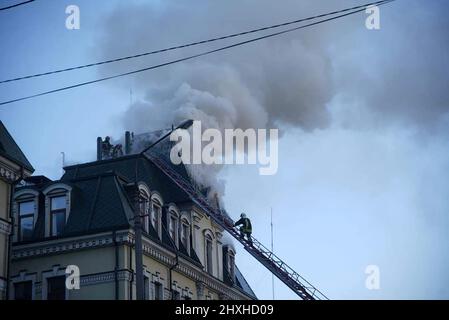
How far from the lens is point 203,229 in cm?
4088

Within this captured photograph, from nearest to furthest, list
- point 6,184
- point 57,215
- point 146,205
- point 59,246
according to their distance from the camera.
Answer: point 6,184 → point 59,246 → point 57,215 → point 146,205

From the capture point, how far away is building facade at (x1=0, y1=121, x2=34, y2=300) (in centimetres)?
3111

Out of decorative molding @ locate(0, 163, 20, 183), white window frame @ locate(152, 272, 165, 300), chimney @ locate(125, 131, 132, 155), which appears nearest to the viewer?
decorative molding @ locate(0, 163, 20, 183)

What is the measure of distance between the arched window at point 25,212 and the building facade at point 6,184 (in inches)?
122

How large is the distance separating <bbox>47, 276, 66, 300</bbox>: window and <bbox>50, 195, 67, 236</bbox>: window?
159cm

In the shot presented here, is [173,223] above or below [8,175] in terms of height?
below

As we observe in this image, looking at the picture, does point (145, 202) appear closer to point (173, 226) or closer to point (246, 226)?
point (173, 226)

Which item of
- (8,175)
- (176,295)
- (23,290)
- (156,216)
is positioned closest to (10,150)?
(8,175)

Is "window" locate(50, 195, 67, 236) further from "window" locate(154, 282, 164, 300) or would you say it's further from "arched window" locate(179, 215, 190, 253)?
"arched window" locate(179, 215, 190, 253)

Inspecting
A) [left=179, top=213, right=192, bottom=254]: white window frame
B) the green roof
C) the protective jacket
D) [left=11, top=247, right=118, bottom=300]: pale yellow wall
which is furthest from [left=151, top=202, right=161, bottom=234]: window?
the green roof

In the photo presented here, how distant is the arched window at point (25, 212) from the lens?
35062mm

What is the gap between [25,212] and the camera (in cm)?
3556

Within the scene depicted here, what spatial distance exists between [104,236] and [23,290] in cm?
343
